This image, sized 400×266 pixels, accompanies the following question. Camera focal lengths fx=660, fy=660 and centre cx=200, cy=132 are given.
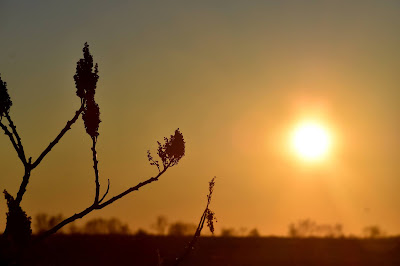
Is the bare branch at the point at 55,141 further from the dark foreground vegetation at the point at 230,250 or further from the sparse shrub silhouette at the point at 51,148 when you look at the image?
the dark foreground vegetation at the point at 230,250

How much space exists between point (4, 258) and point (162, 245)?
6785 cm

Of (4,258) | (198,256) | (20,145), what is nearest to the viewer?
(4,258)

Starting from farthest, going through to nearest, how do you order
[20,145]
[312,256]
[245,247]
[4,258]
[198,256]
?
1. [245,247]
2. [312,256]
3. [198,256]
4. [20,145]
5. [4,258]

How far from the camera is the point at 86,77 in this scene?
26.0 feet

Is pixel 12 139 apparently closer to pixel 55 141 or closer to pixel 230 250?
pixel 55 141

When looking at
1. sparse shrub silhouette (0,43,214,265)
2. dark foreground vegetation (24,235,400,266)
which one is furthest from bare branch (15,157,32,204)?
dark foreground vegetation (24,235,400,266)

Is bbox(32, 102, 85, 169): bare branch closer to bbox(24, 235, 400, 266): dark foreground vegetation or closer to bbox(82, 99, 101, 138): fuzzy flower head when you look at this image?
bbox(82, 99, 101, 138): fuzzy flower head

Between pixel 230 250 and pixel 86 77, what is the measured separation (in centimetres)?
6875

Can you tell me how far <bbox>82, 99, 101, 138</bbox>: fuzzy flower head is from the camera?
25.8 feet

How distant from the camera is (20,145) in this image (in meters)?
7.44

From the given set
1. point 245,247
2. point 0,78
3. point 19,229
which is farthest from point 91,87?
point 245,247

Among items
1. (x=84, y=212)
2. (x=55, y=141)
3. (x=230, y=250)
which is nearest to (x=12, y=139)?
(x=55, y=141)

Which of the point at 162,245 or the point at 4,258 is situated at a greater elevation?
the point at 162,245

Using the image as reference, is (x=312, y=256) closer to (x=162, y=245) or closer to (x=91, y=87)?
(x=162, y=245)
